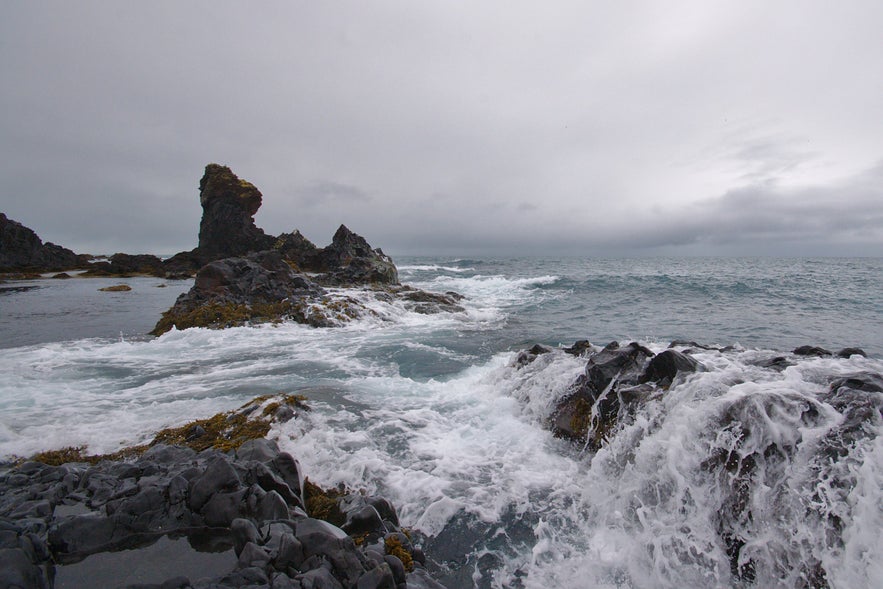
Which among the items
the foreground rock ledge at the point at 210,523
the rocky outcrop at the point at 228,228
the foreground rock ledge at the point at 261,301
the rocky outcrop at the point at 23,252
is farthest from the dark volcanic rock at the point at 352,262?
the rocky outcrop at the point at 23,252

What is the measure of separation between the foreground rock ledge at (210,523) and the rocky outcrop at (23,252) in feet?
234

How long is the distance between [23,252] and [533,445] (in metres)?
79.7

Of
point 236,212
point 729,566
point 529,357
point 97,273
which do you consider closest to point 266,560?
point 729,566

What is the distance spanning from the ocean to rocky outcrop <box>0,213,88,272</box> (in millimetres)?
57936

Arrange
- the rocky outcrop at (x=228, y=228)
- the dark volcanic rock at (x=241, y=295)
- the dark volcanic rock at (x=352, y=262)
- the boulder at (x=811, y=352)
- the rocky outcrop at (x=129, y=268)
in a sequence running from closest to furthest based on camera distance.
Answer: the boulder at (x=811, y=352)
the dark volcanic rock at (x=241, y=295)
the dark volcanic rock at (x=352, y=262)
the rocky outcrop at (x=129, y=268)
the rocky outcrop at (x=228, y=228)

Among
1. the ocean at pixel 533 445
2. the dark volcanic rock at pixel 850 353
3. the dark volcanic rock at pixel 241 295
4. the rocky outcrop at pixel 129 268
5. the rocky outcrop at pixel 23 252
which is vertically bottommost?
the ocean at pixel 533 445

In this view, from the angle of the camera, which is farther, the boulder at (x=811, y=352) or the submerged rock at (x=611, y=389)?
the boulder at (x=811, y=352)

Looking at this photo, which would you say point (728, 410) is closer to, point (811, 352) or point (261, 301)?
point (811, 352)

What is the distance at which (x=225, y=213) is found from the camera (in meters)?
58.2

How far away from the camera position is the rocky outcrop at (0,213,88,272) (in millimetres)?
55969

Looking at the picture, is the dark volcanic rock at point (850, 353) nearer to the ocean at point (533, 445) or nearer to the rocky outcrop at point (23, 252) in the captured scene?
the ocean at point (533, 445)

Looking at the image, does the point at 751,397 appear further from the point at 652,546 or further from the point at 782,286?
the point at 782,286

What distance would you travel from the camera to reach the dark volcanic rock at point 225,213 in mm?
57688

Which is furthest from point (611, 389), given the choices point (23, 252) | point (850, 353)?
point (23, 252)
